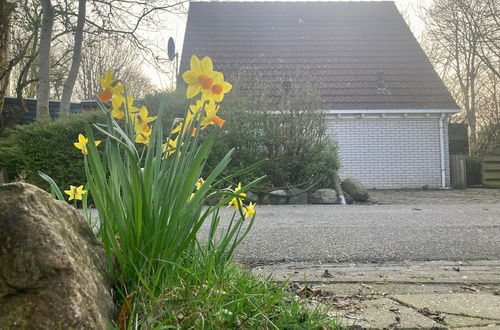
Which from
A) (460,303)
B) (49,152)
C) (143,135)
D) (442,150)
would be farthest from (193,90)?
(442,150)

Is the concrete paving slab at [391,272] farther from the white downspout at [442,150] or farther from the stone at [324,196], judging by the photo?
the white downspout at [442,150]

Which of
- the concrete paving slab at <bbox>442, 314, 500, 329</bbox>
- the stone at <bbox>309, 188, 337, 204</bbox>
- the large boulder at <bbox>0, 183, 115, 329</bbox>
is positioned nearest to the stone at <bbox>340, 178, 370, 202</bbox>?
the stone at <bbox>309, 188, 337, 204</bbox>

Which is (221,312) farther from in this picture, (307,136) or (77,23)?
(77,23)

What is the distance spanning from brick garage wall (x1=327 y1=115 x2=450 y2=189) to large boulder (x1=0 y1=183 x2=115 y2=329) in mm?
13392

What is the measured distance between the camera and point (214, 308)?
149 cm

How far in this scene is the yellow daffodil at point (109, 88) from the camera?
5.89 feet

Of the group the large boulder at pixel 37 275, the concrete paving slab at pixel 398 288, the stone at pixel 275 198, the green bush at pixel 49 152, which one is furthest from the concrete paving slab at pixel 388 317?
the green bush at pixel 49 152

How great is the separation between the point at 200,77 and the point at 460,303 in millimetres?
1578

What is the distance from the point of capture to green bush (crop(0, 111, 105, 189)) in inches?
325

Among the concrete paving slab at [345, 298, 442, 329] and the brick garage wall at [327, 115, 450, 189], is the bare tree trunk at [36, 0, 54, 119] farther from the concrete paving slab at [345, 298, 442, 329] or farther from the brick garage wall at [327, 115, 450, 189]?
the concrete paving slab at [345, 298, 442, 329]

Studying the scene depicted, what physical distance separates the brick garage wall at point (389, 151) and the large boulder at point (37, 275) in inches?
527

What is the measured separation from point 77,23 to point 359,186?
992cm

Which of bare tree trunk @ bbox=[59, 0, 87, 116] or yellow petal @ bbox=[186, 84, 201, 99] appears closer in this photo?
yellow petal @ bbox=[186, 84, 201, 99]

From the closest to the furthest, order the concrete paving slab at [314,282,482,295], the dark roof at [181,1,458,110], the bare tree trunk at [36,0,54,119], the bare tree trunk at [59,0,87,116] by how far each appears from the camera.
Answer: the concrete paving slab at [314,282,482,295], the bare tree trunk at [36,0,54,119], the bare tree trunk at [59,0,87,116], the dark roof at [181,1,458,110]
